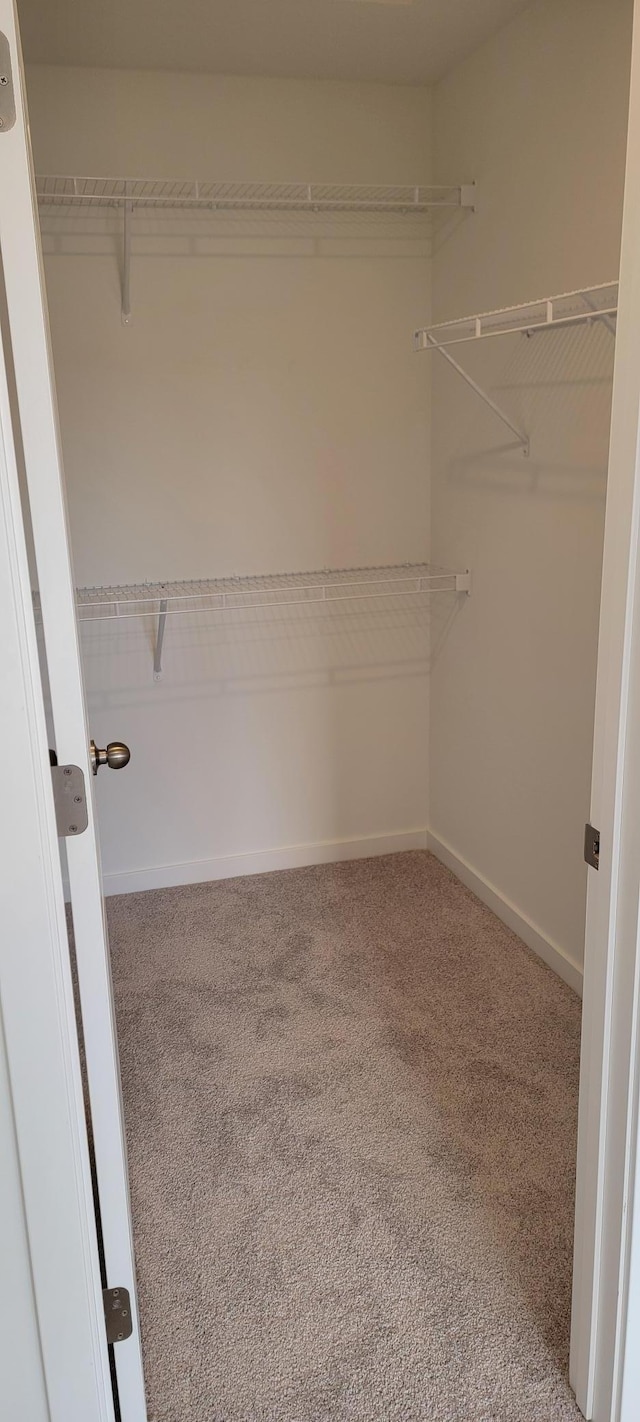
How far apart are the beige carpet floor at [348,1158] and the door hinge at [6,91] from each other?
1755 millimetres

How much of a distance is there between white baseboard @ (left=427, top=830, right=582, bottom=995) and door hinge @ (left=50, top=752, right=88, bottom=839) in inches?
71.7

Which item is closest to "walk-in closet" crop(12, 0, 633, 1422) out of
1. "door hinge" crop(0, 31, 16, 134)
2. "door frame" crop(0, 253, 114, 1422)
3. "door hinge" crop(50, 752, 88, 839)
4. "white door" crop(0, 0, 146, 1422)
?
"door frame" crop(0, 253, 114, 1422)

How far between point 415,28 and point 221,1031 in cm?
263

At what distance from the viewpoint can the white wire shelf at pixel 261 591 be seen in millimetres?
3096

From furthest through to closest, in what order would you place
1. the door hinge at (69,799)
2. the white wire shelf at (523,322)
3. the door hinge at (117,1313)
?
the white wire shelf at (523,322), the door hinge at (117,1313), the door hinge at (69,799)

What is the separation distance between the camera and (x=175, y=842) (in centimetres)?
339

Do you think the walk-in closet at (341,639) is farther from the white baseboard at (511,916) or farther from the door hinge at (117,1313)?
the door hinge at (117,1313)

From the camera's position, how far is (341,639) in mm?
3396

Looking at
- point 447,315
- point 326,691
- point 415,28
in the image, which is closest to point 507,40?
point 415,28

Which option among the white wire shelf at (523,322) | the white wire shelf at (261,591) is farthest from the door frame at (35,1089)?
the white wire shelf at (261,591)

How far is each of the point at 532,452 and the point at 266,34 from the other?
129cm

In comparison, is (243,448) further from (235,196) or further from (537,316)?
(537,316)

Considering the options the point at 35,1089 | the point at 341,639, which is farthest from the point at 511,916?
the point at 35,1089

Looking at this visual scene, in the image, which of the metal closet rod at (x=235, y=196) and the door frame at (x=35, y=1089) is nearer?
the door frame at (x=35, y=1089)
